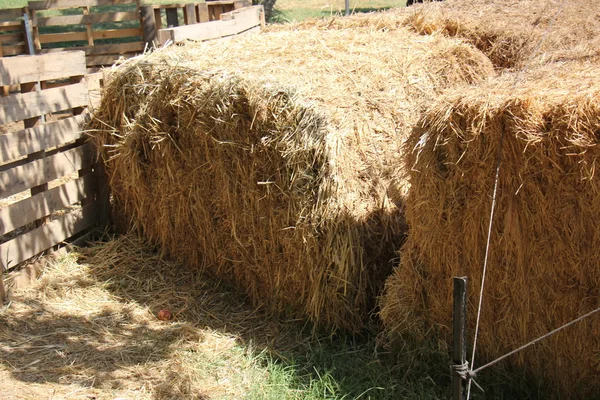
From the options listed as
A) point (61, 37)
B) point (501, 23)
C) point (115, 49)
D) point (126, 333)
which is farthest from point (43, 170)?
point (61, 37)

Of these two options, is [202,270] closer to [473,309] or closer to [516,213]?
[473,309]

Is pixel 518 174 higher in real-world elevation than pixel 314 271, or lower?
higher

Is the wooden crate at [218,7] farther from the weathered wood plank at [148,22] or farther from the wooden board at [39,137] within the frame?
the wooden board at [39,137]

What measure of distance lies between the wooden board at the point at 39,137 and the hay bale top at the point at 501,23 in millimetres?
3218

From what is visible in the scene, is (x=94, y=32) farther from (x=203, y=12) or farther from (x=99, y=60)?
(x=203, y=12)

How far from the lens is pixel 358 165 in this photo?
15.6 ft

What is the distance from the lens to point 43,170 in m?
5.70

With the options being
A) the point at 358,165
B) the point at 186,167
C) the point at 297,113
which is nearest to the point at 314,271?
the point at 358,165

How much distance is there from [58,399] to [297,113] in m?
2.38

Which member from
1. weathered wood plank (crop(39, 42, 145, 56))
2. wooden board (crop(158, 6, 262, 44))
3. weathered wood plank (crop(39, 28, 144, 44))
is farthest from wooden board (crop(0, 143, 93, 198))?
weathered wood plank (crop(39, 28, 144, 44))

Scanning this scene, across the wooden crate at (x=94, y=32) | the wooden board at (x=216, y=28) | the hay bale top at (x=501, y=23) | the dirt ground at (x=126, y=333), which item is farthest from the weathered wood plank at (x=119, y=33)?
the dirt ground at (x=126, y=333)

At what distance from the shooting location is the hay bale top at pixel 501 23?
6.67 meters

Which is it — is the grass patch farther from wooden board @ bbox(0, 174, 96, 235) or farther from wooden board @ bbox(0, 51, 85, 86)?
wooden board @ bbox(0, 51, 85, 86)

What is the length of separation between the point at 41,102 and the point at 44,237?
1.13 meters
